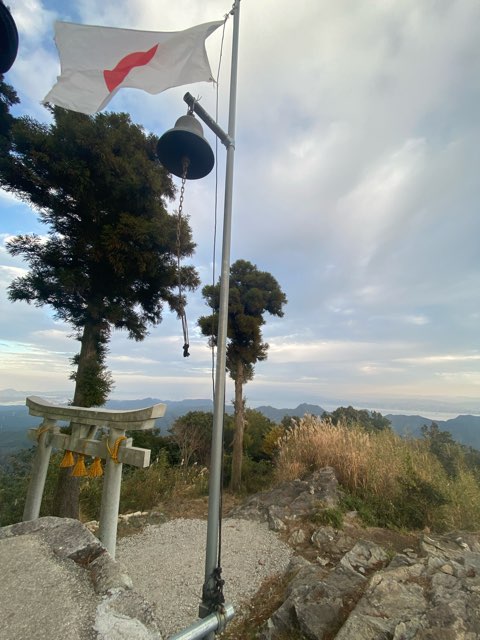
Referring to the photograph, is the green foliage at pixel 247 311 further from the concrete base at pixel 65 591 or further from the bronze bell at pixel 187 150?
the concrete base at pixel 65 591

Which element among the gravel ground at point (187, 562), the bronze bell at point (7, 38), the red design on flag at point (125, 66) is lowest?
the gravel ground at point (187, 562)

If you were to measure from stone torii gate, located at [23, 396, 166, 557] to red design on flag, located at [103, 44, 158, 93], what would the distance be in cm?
304

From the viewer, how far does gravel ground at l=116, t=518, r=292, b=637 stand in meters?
3.29

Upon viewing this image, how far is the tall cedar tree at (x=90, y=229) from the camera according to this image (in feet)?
17.5

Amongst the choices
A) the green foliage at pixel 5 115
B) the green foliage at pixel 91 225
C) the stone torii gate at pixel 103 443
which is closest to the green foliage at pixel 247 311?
the green foliage at pixel 91 225

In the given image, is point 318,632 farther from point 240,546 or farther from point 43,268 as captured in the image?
point 43,268

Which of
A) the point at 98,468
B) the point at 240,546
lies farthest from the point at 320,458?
the point at 98,468

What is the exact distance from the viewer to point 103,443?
318 cm

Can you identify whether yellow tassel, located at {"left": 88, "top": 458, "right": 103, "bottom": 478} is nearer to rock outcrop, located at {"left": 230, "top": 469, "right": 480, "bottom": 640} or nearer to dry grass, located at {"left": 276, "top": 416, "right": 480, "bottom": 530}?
rock outcrop, located at {"left": 230, "top": 469, "right": 480, "bottom": 640}

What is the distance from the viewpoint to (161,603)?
3.27 m

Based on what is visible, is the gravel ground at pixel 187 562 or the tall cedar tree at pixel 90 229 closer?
the gravel ground at pixel 187 562

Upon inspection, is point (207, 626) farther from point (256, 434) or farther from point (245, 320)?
point (256, 434)

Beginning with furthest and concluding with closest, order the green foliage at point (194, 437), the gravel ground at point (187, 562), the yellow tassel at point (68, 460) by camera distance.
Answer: the green foliage at point (194, 437) < the yellow tassel at point (68, 460) < the gravel ground at point (187, 562)

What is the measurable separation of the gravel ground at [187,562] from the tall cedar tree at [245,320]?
4.84 meters
